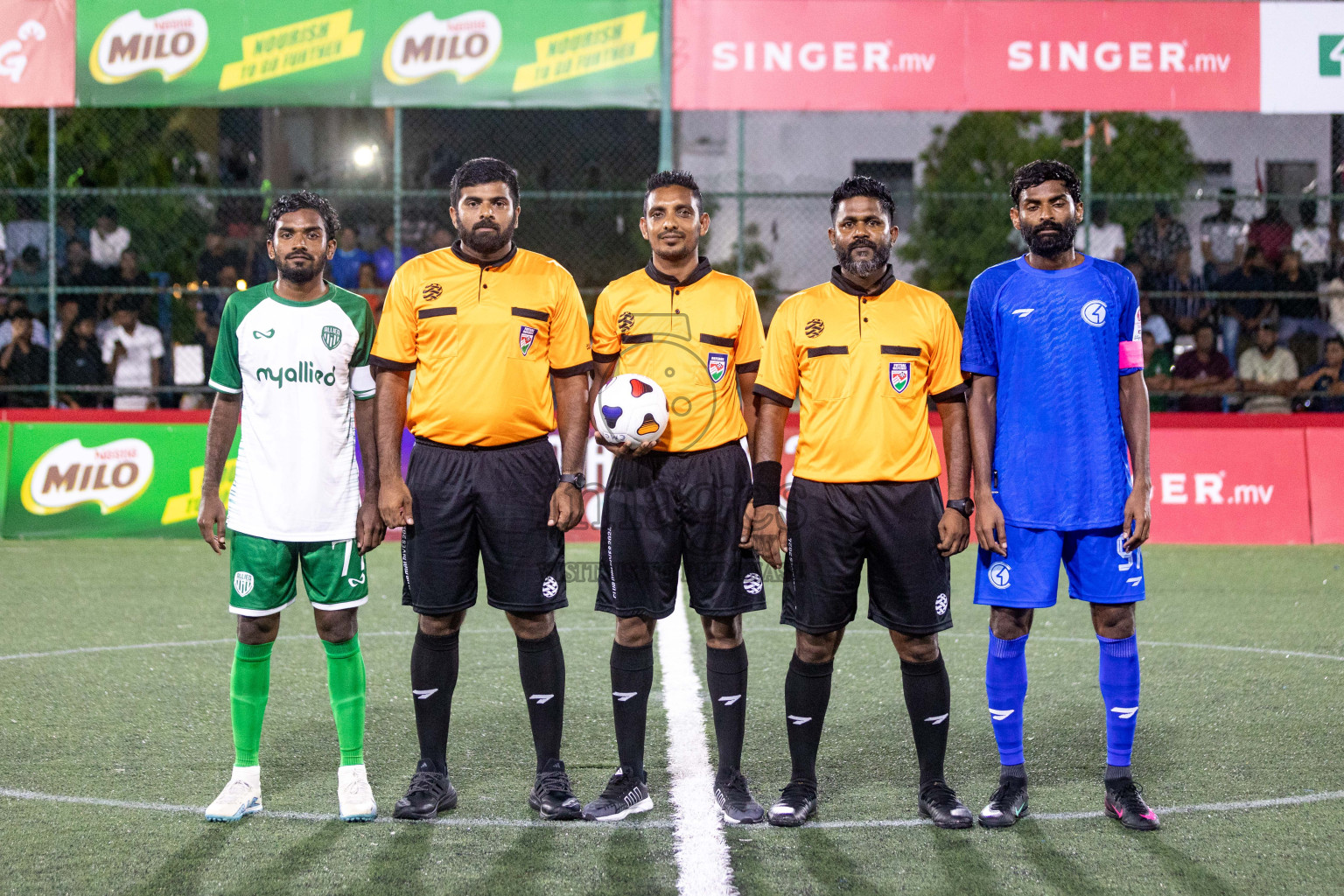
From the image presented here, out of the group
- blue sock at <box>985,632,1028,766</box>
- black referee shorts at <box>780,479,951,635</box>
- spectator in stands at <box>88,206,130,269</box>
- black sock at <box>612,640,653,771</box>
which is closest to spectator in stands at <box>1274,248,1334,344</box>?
blue sock at <box>985,632,1028,766</box>

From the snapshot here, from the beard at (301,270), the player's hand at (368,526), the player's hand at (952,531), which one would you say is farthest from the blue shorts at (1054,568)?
the beard at (301,270)

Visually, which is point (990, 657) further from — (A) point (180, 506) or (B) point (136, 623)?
(A) point (180, 506)

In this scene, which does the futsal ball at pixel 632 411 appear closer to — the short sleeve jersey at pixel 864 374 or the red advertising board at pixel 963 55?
the short sleeve jersey at pixel 864 374

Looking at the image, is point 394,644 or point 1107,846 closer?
point 1107,846

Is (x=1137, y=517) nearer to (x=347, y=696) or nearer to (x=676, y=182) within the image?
(x=676, y=182)

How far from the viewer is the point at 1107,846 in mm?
4230

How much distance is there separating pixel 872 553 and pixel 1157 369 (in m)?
10.0

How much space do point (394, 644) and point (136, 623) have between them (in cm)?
175

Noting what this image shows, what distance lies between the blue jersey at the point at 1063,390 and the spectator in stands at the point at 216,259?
1154 cm

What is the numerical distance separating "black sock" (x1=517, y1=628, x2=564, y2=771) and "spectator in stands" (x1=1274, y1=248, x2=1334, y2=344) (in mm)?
11426

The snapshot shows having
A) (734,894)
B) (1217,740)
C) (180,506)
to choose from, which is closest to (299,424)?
(734,894)

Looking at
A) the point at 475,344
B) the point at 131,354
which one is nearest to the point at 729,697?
the point at 475,344

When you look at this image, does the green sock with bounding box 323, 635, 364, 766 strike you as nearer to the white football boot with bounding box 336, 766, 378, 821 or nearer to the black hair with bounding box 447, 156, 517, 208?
the white football boot with bounding box 336, 766, 378, 821

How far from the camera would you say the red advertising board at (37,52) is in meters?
12.1
